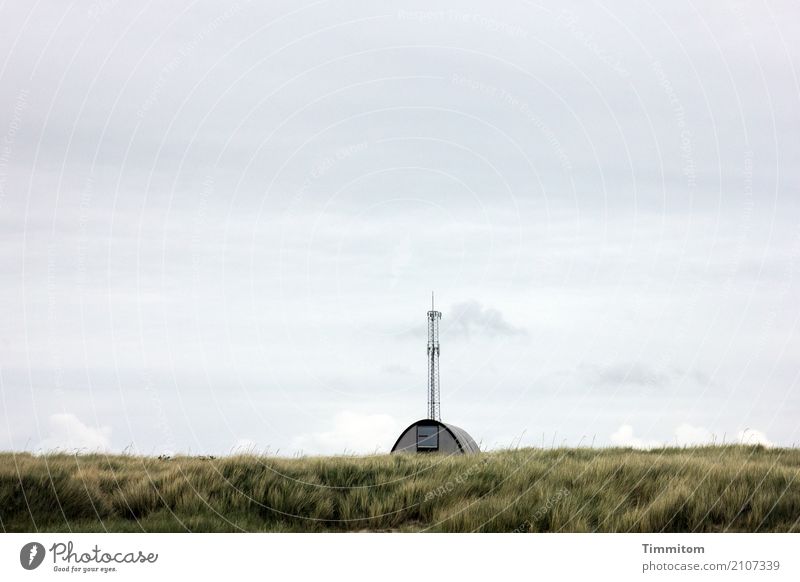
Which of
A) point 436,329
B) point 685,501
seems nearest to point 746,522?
point 685,501

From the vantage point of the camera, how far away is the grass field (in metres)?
16.6

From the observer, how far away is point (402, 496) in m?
17.9

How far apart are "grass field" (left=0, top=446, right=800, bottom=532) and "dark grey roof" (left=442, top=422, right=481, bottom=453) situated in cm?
1335

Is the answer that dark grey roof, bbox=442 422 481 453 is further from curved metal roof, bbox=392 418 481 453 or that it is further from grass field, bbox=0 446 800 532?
grass field, bbox=0 446 800 532

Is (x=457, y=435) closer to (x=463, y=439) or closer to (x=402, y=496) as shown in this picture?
(x=463, y=439)

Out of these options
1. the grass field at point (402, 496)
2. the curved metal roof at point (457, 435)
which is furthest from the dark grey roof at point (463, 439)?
the grass field at point (402, 496)

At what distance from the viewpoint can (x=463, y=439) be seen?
3488cm

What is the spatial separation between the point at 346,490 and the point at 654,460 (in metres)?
7.83

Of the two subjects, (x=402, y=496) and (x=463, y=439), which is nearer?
(x=402, y=496)

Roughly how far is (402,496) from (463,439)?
56.5 ft

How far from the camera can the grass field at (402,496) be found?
16.6m

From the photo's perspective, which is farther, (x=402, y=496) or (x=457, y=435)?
(x=457, y=435)

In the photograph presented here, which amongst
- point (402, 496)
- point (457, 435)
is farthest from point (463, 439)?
point (402, 496)
